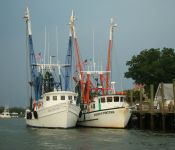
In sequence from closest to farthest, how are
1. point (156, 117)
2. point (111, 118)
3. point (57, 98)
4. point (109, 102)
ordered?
point (111, 118) → point (156, 117) → point (57, 98) → point (109, 102)

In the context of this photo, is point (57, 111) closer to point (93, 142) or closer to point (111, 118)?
point (111, 118)

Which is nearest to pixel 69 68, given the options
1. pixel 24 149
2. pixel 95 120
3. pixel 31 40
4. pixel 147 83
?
pixel 31 40

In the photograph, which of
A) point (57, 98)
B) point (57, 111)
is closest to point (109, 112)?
point (57, 111)

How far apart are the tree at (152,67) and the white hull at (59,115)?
102 ft

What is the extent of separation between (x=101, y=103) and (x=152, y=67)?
95.5 ft

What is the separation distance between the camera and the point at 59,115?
5531 cm

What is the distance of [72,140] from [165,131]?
1412 centimetres

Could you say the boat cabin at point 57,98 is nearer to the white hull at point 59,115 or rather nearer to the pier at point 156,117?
the white hull at point 59,115

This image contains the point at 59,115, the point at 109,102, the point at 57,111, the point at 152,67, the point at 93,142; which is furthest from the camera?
the point at 152,67

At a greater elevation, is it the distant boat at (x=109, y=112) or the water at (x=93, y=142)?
the distant boat at (x=109, y=112)

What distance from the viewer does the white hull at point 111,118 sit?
56.4 meters

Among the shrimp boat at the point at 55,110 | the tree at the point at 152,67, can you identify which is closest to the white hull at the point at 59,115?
the shrimp boat at the point at 55,110

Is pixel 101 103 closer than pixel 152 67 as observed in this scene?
Yes

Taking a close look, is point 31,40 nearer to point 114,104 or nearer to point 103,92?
point 103,92
